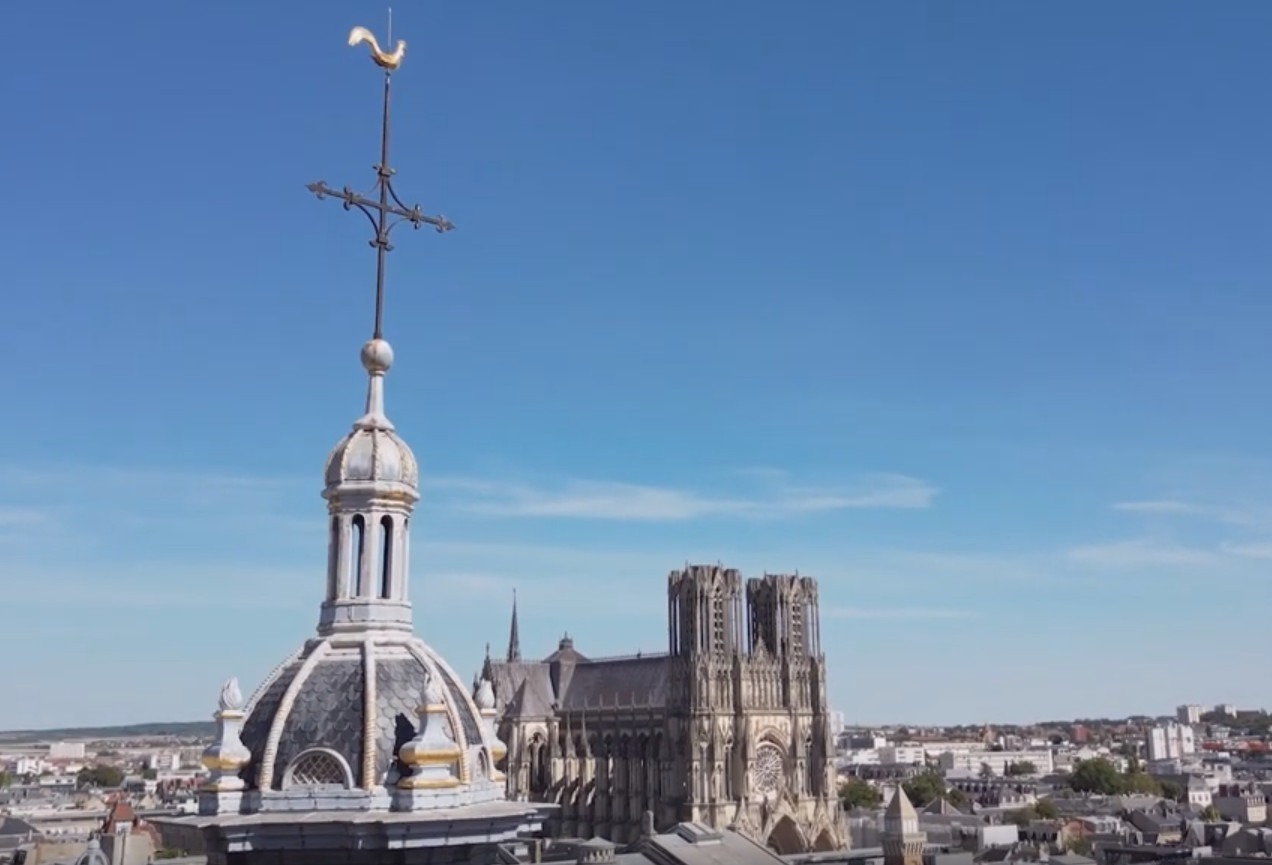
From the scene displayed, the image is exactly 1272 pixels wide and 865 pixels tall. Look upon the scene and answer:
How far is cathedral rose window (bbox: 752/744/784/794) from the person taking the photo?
7912cm

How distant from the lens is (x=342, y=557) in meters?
9.40

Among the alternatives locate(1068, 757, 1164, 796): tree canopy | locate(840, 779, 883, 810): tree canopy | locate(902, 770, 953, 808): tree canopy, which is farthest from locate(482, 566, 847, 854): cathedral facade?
locate(1068, 757, 1164, 796): tree canopy

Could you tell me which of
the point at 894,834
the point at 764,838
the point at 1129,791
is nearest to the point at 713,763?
the point at 764,838

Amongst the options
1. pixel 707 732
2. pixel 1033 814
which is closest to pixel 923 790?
pixel 1033 814

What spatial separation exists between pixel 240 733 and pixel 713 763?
229 ft

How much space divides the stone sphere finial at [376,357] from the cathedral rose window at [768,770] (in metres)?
72.6

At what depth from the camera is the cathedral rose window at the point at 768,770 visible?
79125 mm

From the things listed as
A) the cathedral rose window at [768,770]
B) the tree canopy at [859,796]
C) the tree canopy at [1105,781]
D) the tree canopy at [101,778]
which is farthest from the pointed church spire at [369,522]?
the tree canopy at [101,778]

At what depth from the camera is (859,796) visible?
131 metres

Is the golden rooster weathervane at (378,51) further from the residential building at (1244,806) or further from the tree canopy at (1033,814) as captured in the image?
the residential building at (1244,806)

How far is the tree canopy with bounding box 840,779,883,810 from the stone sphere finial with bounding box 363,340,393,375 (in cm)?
12291

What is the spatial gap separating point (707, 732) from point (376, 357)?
69.7 meters

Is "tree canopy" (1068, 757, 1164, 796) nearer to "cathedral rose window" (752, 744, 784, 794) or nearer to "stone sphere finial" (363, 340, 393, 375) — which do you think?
"cathedral rose window" (752, 744, 784, 794)

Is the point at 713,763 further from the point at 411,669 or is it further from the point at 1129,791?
the point at 1129,791
